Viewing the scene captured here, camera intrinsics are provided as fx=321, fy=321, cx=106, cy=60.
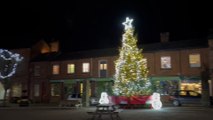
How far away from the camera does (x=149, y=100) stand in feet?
97.2

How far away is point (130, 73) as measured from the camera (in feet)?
107

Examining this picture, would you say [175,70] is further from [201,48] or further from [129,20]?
[129,20]

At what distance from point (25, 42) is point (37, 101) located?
11011mm

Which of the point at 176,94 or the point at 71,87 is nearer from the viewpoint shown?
the point at 176,94

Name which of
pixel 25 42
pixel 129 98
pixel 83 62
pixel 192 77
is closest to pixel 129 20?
pixel 129 98

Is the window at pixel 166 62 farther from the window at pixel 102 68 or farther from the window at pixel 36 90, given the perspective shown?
the window at pixel 36 90

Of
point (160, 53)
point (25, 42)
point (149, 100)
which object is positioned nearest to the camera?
point (149, 100)

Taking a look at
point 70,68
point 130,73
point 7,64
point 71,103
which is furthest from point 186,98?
point 7,64

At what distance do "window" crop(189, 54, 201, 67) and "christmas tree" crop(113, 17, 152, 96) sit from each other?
318 inches

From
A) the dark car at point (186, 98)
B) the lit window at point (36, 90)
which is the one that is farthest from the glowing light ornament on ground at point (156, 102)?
the lit window at point (36, 90)

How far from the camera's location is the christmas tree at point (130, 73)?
32438mm

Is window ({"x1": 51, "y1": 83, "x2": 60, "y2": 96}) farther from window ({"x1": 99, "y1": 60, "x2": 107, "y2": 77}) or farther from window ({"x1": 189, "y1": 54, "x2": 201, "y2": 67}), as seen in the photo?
window ({"x1": 189, "y1": 54, "x2": 201, "y2": 67})

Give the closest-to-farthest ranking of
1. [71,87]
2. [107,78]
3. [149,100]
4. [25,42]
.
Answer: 1. [149,100]
2. [107,78]
3. [71,87]
4. [25,42]

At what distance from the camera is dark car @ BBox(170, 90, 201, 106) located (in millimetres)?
32094
